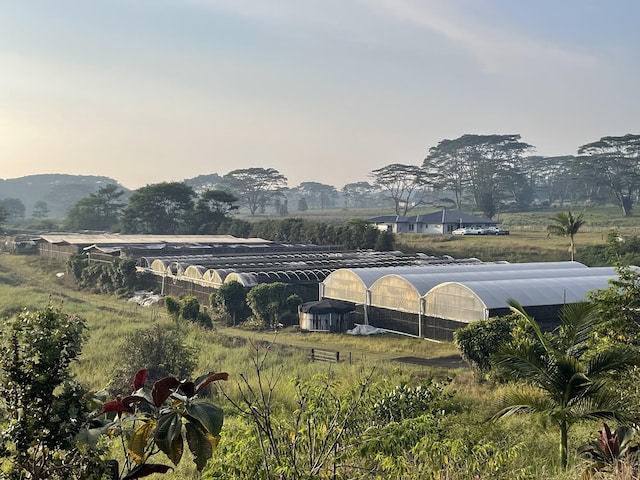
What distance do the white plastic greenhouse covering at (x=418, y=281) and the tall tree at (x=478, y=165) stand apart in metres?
83.2

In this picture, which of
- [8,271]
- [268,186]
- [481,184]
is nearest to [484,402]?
[8,271]

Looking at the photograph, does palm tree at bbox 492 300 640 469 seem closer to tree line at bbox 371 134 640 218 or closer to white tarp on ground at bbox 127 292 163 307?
white tarp on ground at bbox 127 292 163 307

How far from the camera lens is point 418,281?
37.8m

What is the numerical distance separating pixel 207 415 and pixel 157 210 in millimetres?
93736

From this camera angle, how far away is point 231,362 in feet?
86.9

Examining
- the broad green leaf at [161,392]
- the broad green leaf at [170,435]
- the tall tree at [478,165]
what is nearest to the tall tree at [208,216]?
the tall tree at [478,165]

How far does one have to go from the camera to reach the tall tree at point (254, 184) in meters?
171

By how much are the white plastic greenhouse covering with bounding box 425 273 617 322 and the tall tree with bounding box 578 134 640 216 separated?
83266mm

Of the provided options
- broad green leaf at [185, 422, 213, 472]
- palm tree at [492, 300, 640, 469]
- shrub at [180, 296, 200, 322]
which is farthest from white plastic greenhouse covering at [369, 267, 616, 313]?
broad green leaf at [185, 422, 213, 472]

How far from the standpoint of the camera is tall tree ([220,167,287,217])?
171 metres

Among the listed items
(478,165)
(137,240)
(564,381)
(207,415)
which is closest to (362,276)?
(564,381)

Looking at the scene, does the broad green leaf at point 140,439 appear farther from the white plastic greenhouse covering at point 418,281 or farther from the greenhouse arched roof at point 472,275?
the greenhouse arched roof at point 472,275

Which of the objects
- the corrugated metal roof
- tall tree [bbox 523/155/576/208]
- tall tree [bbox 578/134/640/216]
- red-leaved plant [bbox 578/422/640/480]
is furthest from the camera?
tall tree [bbox 523/155/576/208]

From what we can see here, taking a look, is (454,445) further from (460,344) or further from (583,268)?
(583,268)
